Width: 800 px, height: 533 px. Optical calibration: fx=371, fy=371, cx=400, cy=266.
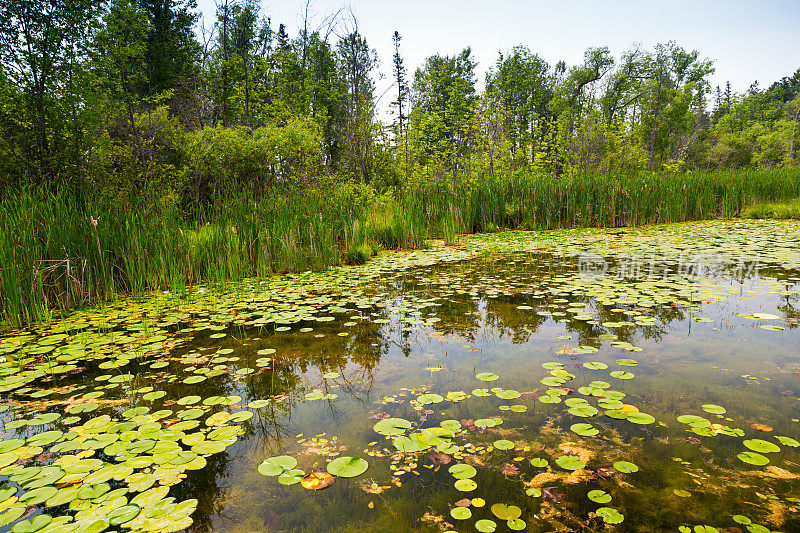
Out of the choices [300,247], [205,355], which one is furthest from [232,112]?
[205,355]

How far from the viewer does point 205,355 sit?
92.5 inches

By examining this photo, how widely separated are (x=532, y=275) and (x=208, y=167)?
8028 millimetres

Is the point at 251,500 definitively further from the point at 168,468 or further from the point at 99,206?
the point at 99,206

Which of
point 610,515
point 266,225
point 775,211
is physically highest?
point 266,225

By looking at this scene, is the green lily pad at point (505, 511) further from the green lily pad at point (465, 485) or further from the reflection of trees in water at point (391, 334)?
the reflection of trees in water at point (391, 334)

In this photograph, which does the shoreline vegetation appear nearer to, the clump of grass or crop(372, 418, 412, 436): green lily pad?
the clump of grass

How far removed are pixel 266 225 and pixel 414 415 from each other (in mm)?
3886

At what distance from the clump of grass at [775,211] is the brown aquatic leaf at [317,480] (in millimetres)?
12537

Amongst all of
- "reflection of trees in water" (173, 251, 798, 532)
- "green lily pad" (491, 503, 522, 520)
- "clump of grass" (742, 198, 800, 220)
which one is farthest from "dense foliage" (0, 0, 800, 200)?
"green lily pad" (491, 503, 522, 520)

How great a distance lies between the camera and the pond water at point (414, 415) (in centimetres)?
111

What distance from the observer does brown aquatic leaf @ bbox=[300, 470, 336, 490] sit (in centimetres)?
122

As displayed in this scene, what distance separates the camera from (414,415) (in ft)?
5.33

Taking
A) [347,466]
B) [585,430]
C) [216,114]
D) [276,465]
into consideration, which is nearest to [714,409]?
[585,430]

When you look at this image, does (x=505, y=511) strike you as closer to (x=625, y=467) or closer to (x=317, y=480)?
(x=625, y=467)
